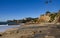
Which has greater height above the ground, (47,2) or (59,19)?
(47,2)

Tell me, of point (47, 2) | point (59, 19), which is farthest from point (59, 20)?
point (47, 2)

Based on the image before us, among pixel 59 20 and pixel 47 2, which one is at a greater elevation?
pixel 47 2

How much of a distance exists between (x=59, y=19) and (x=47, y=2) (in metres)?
7.36

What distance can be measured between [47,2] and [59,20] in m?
7.77

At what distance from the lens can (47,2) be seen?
227ft

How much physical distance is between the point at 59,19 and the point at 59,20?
0.56 metres

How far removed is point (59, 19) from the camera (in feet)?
231

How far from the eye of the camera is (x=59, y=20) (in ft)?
233

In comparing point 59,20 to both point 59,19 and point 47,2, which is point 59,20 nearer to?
point 59,19
